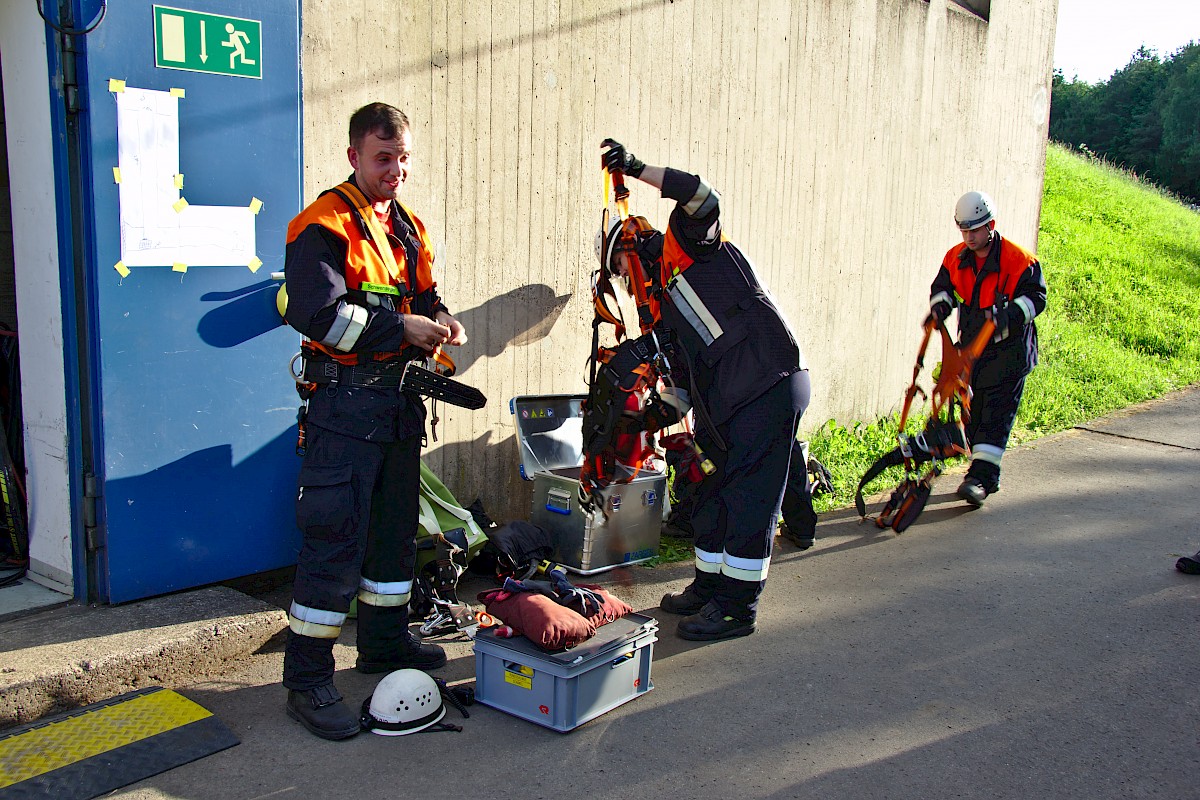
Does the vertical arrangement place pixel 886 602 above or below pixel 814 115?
below

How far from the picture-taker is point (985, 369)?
23.9 ft

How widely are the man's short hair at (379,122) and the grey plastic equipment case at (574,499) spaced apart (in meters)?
2.34

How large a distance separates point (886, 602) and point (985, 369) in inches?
96.0

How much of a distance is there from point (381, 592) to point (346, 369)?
3.24 ft

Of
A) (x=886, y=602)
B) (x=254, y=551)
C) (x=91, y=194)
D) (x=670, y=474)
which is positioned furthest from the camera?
(x=670, y=474)

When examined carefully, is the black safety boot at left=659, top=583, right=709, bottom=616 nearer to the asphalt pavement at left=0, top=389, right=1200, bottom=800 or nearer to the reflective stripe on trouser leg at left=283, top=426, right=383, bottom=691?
the asphalt pavement at left=0, top=389, right=1200, bottom=800

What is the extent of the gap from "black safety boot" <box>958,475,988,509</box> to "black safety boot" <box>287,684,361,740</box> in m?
4.92

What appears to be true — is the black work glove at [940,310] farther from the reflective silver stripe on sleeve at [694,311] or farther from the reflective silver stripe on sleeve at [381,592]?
the reflective silver stripe on sleeve at [381,592]

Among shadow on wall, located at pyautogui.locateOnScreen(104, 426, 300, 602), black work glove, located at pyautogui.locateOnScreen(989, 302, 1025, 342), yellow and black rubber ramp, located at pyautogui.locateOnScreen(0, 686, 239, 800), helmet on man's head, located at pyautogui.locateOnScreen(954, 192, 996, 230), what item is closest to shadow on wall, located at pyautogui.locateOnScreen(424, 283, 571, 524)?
shadow on wall, located at pyautogui.locateOnScreen(104, 426, 300, 602)

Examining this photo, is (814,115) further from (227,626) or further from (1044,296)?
(227,626)

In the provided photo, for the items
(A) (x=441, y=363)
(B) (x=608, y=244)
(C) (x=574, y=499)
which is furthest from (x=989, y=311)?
(A) (x=441, y=363)

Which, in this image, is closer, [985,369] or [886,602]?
[886,602]

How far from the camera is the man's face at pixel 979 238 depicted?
696cm

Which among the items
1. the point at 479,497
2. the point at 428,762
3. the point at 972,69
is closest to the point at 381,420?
the point at 428,762
